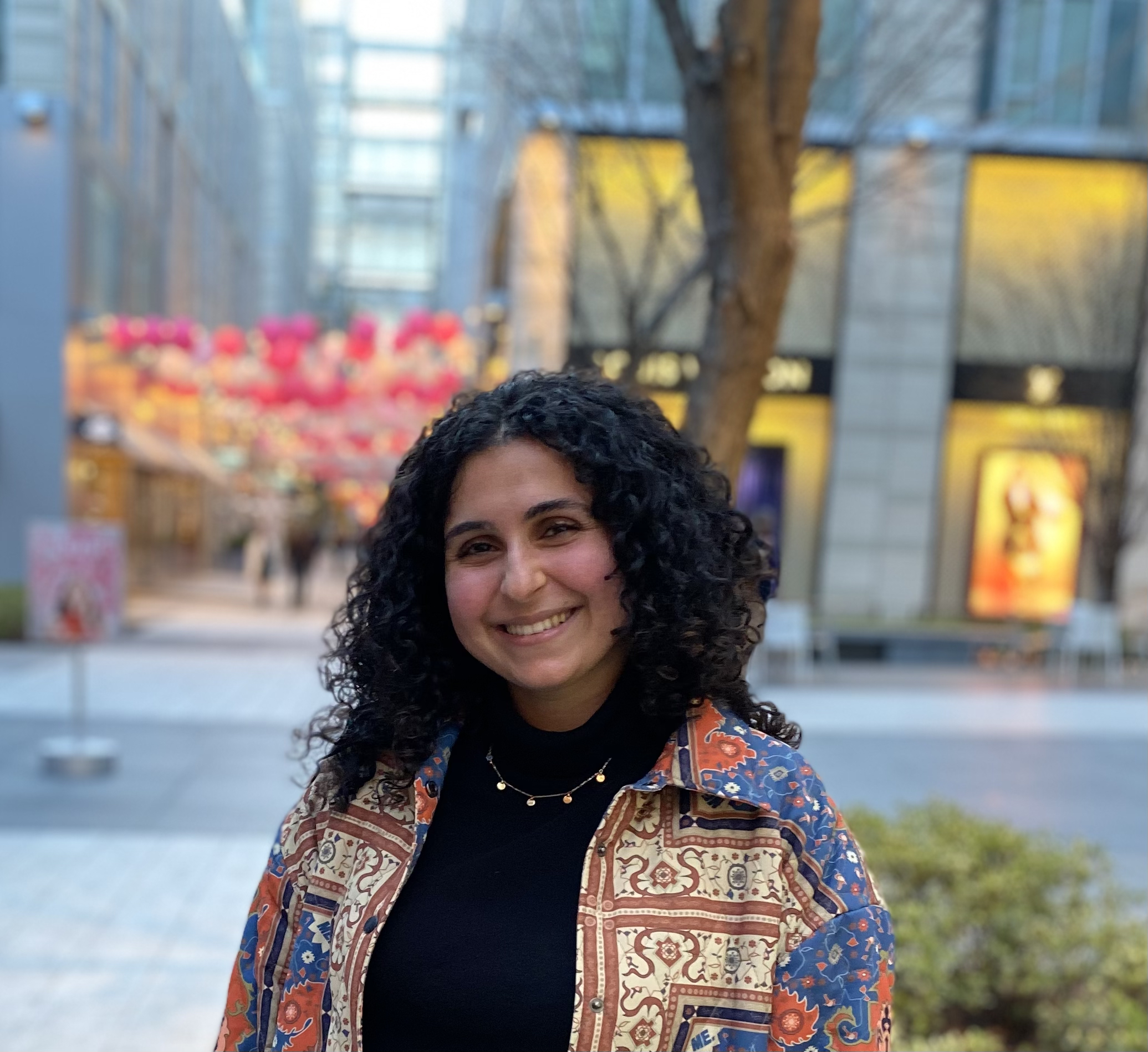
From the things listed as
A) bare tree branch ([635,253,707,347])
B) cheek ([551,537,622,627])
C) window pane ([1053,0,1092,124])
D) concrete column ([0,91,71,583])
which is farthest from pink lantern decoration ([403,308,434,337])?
cheek ([551,537,622,627])

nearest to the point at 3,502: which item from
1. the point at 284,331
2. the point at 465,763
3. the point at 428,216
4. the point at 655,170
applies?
the point at 284,331

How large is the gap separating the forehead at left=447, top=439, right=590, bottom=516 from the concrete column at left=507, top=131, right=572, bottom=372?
32.4 ft

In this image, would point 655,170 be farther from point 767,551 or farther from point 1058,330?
point 767,551

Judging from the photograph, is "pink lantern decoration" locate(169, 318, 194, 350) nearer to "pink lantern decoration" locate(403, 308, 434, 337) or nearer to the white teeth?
"pink lantern decoration" locate(403, 308, 434, 337)

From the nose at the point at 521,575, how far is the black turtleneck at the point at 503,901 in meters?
0.24

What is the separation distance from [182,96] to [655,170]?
19.3m

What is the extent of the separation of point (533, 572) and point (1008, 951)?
2903 millimetres

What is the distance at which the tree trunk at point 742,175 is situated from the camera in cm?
311

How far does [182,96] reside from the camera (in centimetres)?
2861

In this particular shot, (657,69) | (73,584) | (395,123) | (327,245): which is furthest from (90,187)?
(395,123)

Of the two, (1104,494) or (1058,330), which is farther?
(1058,330)

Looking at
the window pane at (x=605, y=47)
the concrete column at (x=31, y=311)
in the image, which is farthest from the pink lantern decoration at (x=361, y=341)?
the window pane at (x=605, y=47)

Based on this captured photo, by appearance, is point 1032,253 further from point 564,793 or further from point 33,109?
point 564,793

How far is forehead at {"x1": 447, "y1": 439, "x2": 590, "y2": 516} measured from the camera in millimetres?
1650
